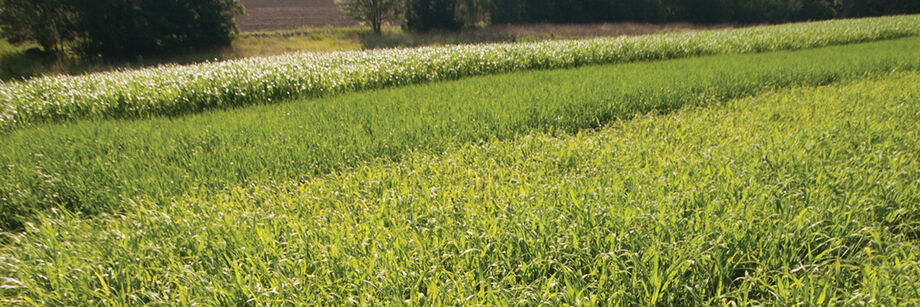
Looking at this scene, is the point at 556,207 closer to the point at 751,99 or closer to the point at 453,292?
the point at 453,292

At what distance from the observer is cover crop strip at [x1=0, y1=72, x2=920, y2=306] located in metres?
1.94

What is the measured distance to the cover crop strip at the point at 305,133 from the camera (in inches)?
147

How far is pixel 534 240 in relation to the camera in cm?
228

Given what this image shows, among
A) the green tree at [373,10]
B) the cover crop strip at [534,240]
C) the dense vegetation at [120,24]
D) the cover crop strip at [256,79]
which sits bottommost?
the cover crop strip at [534,240]

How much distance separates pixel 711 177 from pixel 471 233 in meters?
2.09

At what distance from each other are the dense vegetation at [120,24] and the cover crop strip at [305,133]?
20.5 meters

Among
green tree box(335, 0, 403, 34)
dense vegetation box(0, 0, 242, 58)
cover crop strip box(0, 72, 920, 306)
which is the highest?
green tree box(335, 0, 403, 34)

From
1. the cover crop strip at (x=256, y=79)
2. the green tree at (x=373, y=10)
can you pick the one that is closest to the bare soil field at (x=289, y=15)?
the green tree at (x=373, y=10)

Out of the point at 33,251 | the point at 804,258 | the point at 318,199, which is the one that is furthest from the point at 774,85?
the point at 33,251

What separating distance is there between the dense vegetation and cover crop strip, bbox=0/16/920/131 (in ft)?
51.0

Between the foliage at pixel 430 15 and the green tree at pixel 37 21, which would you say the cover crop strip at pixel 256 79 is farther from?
the foliage at pixel 430 15

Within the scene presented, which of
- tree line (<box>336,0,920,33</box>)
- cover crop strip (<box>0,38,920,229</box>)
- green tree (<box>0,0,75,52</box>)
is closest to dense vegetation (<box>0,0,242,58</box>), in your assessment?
green tree (<box>0,0,75,52</box>)

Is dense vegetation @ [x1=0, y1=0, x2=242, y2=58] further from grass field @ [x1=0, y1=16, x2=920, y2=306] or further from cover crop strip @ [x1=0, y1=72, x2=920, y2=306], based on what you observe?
cover crop strip @ [x1=0, y1=72, x2=920, y2=306]

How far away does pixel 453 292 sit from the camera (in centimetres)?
192
